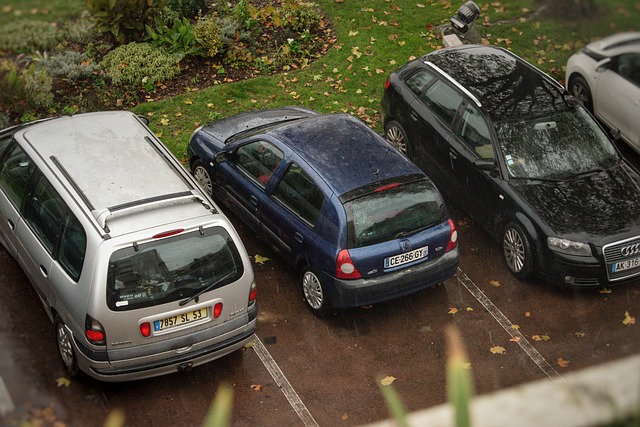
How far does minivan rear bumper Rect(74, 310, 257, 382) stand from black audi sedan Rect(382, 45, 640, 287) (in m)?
3.64

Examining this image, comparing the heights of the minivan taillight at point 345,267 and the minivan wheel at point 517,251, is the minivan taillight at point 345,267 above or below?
above

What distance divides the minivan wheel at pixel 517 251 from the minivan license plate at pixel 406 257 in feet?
4.69

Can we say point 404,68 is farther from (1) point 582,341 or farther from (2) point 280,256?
(1) point 582,341

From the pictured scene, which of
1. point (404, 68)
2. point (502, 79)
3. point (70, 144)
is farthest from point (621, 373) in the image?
point (404, 68)

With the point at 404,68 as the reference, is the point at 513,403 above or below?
A: above

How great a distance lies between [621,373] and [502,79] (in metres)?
8.31

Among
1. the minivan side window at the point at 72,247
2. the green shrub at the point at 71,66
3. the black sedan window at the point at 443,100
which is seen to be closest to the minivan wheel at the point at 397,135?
the black sedan window at the point at 443,100

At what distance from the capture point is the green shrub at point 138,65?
13.6m

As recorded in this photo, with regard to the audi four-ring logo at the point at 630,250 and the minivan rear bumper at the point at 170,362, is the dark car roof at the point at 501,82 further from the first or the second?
the minivan rear bumper at the point at 170,362

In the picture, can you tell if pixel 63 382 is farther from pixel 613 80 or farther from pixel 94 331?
pixel 613 80

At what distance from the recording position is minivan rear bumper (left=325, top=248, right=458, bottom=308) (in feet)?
29.8

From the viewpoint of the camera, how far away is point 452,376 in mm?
3367

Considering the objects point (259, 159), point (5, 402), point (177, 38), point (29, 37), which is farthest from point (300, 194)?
point (29, 37)

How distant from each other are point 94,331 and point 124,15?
7.89 m
